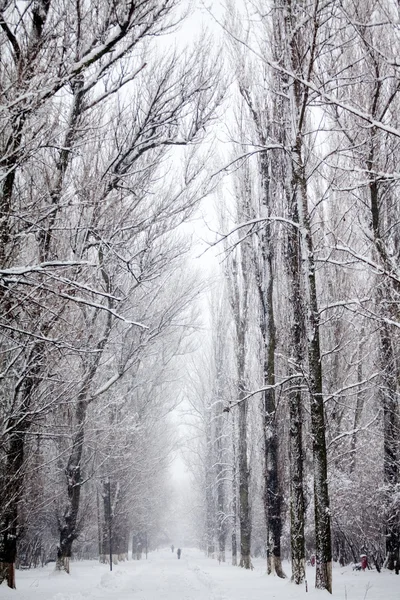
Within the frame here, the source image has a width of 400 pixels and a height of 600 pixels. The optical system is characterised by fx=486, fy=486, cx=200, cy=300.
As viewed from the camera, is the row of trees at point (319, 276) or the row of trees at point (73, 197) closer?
the row of trees at point (73, 197)

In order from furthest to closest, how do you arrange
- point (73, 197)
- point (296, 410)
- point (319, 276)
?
point (319, 276), point (296, 410), point (73, 197)

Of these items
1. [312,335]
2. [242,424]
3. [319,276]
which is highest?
[319,276]

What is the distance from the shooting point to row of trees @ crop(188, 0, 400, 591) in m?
7.79

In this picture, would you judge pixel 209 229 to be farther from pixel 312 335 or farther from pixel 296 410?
pixel 296 410

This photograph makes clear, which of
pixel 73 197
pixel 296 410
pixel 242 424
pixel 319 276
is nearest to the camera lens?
pixel 73 197

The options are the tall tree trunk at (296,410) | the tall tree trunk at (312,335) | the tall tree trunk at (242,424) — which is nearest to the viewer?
the tall tree trunk at (312,335)

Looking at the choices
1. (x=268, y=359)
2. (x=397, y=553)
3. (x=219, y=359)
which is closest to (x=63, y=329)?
(x=268, y=359)

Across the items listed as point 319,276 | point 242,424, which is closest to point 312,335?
point 319,276

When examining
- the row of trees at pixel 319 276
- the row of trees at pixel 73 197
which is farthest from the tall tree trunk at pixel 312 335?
the row of trees at pixel 73 197

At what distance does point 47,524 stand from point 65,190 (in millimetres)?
19256

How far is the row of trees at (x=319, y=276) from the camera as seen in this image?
7.79 m

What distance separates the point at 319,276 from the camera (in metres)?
17.9

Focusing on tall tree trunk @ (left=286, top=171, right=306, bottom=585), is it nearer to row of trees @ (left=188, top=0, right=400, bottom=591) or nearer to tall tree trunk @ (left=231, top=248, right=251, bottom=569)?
row of trees @ (left=188, top=0, right=400, bottom=591)

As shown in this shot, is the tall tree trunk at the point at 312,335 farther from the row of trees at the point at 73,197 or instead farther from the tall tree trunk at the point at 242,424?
the tall tree trunk at the point at 242,424
